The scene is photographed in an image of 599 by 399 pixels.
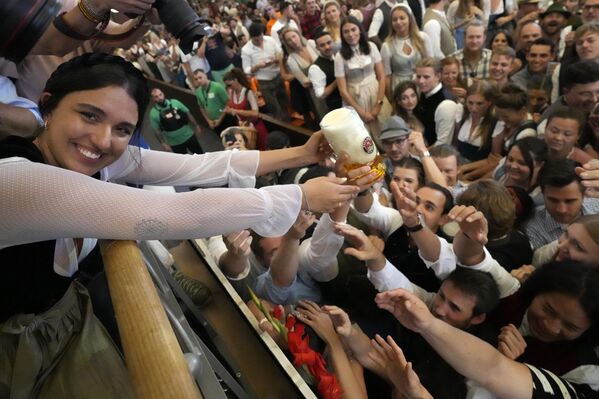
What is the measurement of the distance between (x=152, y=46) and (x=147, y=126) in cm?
292

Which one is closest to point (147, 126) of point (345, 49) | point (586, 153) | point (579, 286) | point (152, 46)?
point (152, 46)

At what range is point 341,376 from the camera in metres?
1.45

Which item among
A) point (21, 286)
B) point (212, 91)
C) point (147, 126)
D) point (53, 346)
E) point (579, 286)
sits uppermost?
point (21, 286)

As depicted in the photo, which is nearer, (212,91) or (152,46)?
(212,91)

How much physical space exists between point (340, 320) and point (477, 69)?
2838 millimetres

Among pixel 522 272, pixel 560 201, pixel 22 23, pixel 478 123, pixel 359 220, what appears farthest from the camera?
pixel 478 123

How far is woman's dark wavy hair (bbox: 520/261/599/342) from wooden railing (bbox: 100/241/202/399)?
129cm

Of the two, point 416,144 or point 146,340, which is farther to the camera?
point 416,144

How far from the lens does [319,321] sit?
158cm

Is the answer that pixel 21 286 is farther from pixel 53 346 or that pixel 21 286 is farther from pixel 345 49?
pixel 345 49

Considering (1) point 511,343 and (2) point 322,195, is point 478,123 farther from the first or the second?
(2) point 322,195

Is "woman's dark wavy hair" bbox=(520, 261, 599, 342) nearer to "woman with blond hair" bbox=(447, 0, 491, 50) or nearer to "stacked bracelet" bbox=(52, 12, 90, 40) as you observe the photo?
"stacked bracelet" bbox=(52, 12, 90, 40)

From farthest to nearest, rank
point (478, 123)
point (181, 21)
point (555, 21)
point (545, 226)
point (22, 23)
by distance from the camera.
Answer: point (555, 21)
point (478, 123)
point (545, 226)
point (181, 21)
point (22, 23)

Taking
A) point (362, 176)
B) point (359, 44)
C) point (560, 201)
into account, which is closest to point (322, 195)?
point (362, 176)
